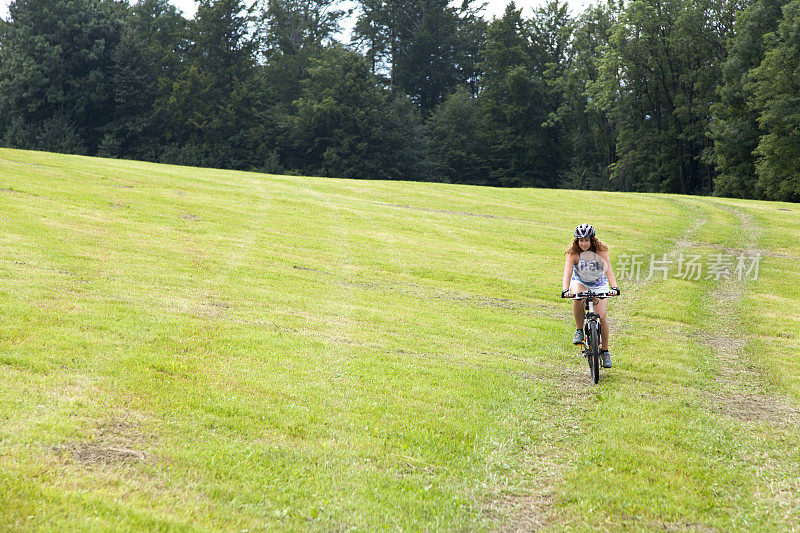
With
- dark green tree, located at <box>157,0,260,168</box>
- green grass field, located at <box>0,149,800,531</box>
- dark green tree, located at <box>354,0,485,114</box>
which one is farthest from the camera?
dark green tree, located at <box>354,0,485,114</box>

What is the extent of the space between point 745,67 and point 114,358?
64.6 meters

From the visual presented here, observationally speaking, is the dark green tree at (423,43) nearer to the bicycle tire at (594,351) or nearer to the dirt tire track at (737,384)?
the dirt tire track at (737,384)

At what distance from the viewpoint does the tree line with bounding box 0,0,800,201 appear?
6644 centimetres

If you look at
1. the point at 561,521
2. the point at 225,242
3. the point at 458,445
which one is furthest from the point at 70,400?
the point at 225,242

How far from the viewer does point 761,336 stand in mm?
15516

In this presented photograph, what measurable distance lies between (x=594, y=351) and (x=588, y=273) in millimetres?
1272

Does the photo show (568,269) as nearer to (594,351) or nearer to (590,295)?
(590,295)

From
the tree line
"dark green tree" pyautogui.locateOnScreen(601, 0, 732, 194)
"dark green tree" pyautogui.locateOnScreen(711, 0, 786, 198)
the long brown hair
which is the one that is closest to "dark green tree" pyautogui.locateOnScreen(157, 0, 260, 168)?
the tree line

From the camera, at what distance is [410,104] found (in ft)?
276

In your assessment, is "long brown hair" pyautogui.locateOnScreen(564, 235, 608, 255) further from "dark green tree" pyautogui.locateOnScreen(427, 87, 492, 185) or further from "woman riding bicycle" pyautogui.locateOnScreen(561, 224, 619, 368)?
"dark green tree" pyautogui.locateOnScreen(427, 87, 492, 185)

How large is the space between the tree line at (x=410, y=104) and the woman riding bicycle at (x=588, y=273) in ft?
172

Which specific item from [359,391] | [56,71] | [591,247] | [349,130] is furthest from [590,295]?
[56,71]

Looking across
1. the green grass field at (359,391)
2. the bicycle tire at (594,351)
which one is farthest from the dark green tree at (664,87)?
the bicycle tire at (594,351)

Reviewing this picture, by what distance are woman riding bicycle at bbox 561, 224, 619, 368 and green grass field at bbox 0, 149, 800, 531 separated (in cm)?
94
